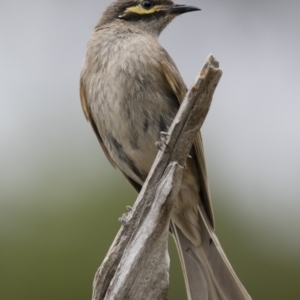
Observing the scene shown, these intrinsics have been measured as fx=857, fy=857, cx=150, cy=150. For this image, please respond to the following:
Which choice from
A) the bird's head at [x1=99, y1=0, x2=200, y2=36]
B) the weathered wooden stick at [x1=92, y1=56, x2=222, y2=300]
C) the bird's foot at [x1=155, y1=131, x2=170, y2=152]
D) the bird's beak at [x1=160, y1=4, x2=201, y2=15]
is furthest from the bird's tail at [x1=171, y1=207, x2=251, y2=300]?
the bird's beak at [x1=160, y1=4, x2=201, y2=15]

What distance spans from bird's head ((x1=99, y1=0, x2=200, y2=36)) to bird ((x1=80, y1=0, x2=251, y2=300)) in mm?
245

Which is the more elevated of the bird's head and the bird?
the bird's head

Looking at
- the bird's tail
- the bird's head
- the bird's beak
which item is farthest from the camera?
the bird's beak

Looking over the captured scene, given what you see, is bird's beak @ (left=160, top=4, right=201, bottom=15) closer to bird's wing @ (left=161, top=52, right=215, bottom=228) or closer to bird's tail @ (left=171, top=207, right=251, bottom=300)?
bird's wing @ (left=161, top=52, right=215, bottom=228)

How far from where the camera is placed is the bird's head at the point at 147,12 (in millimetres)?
7398

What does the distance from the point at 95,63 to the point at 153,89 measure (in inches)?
22.1

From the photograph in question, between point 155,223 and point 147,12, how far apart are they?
2.61m

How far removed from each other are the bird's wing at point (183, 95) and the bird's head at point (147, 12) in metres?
0.76

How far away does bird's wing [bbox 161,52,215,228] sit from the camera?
655 centimetres

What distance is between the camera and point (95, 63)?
676 cm

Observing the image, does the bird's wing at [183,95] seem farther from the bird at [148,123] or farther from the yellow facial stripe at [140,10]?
the yellow facial stripe at [140,10]

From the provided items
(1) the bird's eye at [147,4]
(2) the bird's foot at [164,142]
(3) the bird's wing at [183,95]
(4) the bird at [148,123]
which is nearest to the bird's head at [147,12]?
(1) the bird's eye at [147,4]

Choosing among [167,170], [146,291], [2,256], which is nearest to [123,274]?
[146,291]

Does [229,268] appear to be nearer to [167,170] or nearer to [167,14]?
[167,170]
